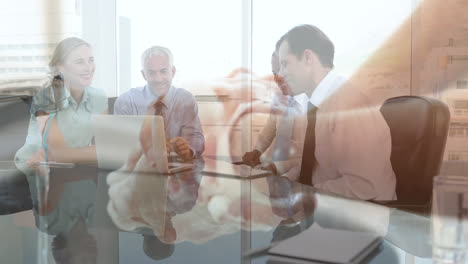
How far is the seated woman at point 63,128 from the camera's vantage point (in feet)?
4.29

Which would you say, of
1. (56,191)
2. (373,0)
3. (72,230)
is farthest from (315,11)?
(72,230)

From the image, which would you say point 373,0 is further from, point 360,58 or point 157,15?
point 157,15

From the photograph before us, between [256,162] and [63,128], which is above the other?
[63,128]

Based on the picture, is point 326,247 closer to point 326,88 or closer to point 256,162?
point 326,88

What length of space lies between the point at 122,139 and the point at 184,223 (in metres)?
0.81

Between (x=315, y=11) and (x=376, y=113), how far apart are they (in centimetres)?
242

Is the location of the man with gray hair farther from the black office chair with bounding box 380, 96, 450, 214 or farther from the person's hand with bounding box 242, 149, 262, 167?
the black office chair with bounding box 380, 96, 450, 214

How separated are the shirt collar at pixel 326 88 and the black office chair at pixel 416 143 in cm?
42

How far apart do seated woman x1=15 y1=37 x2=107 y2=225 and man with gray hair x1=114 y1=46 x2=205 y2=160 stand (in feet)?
1.07

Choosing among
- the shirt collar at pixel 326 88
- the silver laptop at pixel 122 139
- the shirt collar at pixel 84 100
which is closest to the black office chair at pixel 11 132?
the silver laptop at pixel 122 139

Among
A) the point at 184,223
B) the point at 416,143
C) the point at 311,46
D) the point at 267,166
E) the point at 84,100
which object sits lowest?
the point at 267,166

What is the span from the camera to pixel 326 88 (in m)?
2.06

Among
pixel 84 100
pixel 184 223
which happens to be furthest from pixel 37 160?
pixel 184 223

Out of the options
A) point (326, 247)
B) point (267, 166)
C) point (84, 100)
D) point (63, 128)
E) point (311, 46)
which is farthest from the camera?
point (84, 100)
